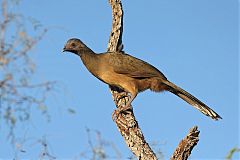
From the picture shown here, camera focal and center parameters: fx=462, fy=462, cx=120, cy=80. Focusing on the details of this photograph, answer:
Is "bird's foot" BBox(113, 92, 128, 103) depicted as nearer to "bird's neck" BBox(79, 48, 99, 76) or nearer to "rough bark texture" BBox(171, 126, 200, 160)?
"bird's neck" BBox(79, 48, 99, 76)

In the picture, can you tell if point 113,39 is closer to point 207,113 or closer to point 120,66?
point 120,66

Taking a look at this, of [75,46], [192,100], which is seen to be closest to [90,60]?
[75,46]

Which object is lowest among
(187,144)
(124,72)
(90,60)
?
(187,144)

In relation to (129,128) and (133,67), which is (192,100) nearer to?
(133,67)

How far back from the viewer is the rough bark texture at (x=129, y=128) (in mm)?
3906

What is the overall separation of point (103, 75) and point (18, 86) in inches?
41.5

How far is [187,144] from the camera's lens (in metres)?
3.89

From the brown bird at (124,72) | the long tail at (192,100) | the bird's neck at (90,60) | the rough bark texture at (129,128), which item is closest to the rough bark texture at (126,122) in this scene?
the rough bark texture at (129,128)

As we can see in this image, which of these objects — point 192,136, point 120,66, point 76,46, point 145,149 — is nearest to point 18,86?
point 76,46

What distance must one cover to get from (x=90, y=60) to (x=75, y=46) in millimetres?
248

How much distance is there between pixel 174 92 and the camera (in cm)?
556

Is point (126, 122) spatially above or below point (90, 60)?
below

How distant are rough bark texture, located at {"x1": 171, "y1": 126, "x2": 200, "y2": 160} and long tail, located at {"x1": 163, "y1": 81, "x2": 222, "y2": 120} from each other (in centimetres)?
123

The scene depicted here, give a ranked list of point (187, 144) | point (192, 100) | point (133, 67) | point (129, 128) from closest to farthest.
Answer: point (187, 144), point (129, 128), point (192, 100), point (133, 67)
